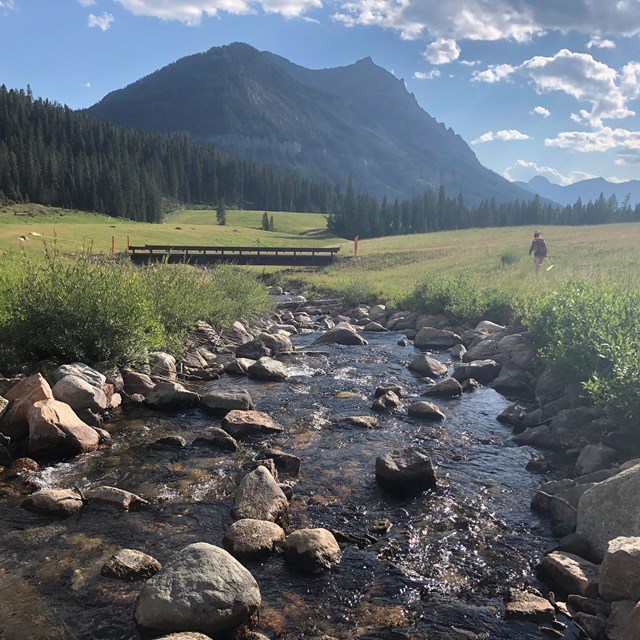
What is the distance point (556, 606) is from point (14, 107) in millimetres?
228440

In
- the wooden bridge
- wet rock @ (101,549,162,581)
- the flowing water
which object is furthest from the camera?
the wooden bridge

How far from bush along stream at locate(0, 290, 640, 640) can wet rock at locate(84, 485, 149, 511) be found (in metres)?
0.03

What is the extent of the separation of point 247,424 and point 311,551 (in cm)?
624

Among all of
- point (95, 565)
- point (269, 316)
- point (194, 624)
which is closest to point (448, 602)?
point (194, 624)

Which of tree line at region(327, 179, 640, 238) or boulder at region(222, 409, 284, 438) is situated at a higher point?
tree line at region(327, 179, 640, 238)

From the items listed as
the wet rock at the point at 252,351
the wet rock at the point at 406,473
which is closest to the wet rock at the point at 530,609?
the wet rock at the point at 406,473

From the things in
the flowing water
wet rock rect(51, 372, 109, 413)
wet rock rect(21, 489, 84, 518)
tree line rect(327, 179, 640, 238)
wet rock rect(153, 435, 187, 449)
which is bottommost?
the flowing water

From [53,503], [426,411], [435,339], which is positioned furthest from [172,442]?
[435,339]

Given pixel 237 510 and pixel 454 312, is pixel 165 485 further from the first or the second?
pixel 454 312

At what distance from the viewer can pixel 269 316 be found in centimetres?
3469

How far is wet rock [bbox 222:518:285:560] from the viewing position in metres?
8.79

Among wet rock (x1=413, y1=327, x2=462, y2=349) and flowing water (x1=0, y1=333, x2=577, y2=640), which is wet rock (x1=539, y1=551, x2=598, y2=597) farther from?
wet rock (x1=413, y1=327, x2=462, y2=349)

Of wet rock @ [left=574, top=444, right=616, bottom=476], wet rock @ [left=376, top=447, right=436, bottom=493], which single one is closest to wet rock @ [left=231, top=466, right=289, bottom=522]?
wet rock @ [left=376, top=447, right=436, bottom=493]

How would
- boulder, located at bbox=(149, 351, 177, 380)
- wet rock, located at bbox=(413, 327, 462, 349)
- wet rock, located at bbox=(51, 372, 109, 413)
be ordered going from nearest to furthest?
wet rock, located at bbox=(51, 372, 109, 413)
boulder, located at bbox=(149, 351, 177, 380)
wet rock, located at bbox=(413, 327, 462, 349)
